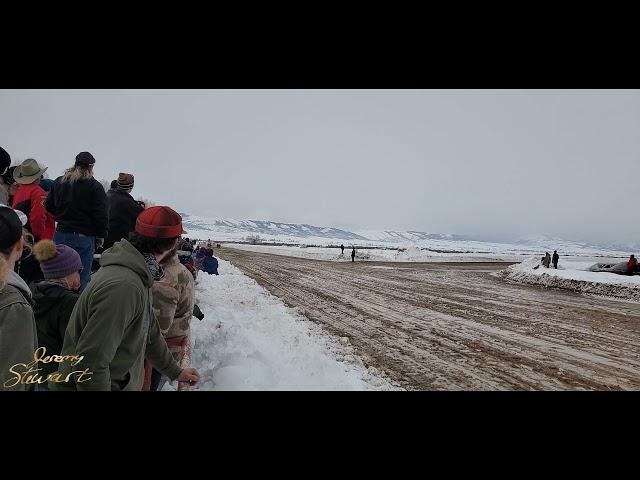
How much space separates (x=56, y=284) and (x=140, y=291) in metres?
0.69

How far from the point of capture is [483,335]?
6195 millimetres

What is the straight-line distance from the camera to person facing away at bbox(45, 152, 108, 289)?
3174mm

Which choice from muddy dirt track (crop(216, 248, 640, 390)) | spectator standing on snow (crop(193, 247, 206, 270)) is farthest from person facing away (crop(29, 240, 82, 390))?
spectator standing on snow (crop(193, 247, 206, 270))

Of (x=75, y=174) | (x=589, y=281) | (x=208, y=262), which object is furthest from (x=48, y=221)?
(x=589, y=281)

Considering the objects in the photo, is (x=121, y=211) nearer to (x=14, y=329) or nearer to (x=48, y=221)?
(x=48, y=221)

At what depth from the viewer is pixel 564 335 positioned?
639cm

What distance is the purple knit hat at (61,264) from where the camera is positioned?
6.30 feet

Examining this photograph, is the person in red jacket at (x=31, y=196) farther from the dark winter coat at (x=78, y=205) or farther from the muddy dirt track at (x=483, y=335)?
the muddy dirt track at (x=483, y=335)

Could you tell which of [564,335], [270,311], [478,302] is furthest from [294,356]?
[478,302]

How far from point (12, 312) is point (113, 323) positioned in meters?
0.38

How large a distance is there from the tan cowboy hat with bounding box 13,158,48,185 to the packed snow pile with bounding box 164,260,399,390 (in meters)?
2.27

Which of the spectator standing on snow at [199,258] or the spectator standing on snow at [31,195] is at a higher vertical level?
the spectator standing on snow at [31,195]

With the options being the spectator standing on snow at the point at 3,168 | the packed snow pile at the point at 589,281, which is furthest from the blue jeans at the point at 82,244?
the packed snow pile at the point at 589,281

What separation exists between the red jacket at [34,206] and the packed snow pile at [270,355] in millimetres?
1922
